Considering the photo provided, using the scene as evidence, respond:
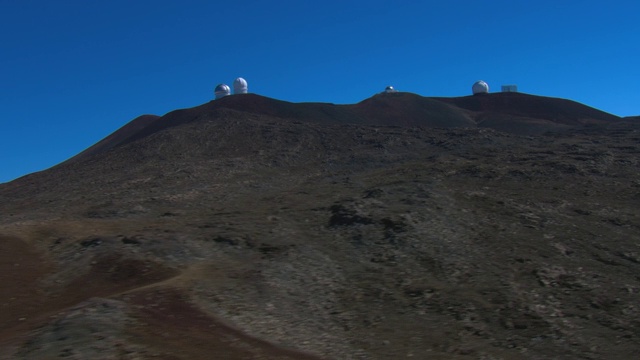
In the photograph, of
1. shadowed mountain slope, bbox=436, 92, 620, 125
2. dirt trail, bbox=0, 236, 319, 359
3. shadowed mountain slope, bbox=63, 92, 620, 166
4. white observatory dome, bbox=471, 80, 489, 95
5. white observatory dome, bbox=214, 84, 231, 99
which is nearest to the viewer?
dirt trail, bbox=0, 236, 319, 359

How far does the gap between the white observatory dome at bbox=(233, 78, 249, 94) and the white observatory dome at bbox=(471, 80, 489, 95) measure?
3576 centimetres

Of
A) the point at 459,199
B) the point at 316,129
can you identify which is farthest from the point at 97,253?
the point at 316,129

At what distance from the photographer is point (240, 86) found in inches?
3531

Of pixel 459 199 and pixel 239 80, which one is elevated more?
pixel 239 80

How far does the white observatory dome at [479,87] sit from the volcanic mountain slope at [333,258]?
1920 inches

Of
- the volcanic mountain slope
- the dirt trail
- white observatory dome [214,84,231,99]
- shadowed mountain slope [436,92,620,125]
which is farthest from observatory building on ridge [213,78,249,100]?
the dirt trail

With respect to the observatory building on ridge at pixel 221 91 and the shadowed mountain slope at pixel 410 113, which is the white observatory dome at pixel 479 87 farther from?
the observatory building on ridge at pixel 221 91

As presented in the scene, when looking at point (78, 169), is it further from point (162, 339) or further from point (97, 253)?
point (162, 339)

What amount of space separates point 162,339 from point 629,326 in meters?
15.3

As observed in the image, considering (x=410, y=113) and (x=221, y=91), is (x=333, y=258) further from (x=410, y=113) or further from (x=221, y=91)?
(x=221, y=91)

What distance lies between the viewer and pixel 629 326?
2148 cm

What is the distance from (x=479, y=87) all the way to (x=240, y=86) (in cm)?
3749

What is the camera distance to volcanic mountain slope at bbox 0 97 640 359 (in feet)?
59.6

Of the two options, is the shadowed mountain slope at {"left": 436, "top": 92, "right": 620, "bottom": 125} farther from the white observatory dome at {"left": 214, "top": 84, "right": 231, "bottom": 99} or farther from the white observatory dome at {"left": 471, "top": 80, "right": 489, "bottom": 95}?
the white observatory dome at {"left": 214, "top": 84, "right": 231, "bottom": 99}
